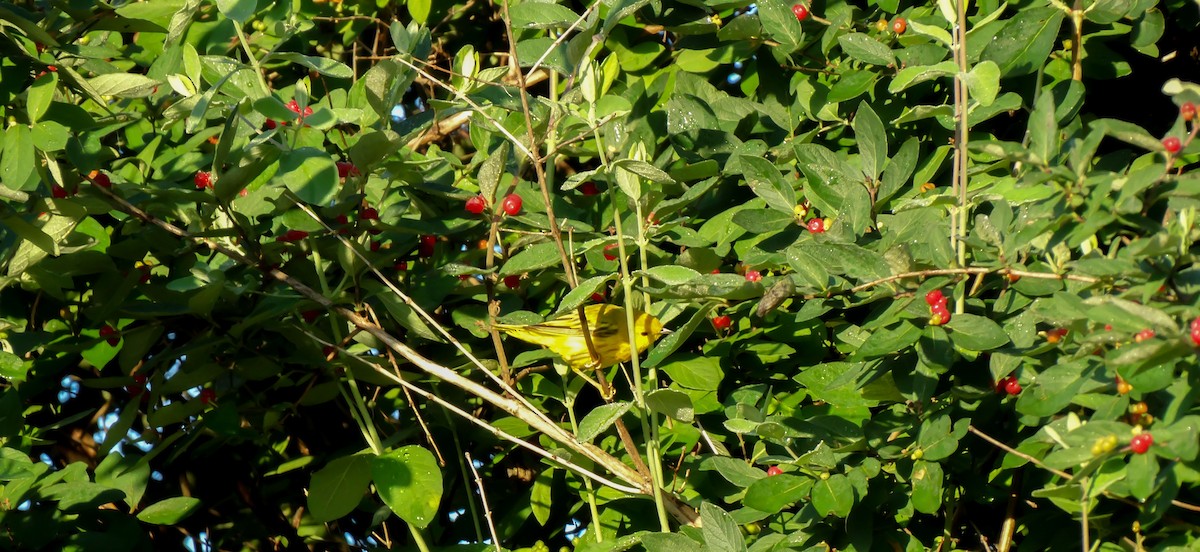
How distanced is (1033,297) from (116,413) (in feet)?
5.93

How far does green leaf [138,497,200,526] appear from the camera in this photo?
5.89 ft

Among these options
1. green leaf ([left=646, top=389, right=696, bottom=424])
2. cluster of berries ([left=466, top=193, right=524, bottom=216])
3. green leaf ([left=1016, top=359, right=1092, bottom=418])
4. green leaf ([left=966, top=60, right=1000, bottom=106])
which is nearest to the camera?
green leaf ([left=1016, top=359, right=1092, bottom=418])

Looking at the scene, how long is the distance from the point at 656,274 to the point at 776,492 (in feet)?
1.05

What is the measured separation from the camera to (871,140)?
4.73ft

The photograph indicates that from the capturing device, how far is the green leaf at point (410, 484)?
4.83 ft

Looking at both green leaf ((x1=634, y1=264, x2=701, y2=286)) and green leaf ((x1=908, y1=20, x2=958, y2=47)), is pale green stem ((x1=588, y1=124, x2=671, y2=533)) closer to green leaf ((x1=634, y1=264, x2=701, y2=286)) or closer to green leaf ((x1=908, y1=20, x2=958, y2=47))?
green leaf ((x1=634, y1=264, x2=701, y2=286))

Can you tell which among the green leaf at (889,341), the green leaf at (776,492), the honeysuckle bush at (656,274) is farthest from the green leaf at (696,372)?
the green leaf at (889,341)

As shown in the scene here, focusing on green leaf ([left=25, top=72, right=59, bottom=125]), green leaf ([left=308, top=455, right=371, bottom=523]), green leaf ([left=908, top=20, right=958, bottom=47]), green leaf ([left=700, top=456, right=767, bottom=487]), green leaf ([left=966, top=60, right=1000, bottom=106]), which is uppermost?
green leaf ([left=908, top=20, right=958, bottom=47])

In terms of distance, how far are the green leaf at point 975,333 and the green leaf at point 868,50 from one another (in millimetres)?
456

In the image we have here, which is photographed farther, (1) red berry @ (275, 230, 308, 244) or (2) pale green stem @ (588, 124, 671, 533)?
(1) red berry @ (275, 230, 308, 244)

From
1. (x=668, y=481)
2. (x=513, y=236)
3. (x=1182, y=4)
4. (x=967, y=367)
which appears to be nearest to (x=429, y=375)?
(x=513, y=236)

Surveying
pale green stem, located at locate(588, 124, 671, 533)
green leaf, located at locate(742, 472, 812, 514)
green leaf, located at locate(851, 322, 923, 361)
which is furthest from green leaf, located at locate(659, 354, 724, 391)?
green leaf, located at locate(851, 322, 923, 361)

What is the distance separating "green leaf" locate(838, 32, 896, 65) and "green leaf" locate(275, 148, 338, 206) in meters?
0.75

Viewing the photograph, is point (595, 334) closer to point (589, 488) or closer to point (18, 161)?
point (589, 488)
